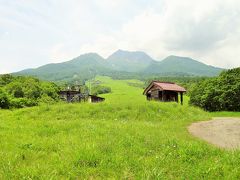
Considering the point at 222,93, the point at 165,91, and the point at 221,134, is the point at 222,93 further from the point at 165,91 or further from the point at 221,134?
the point at 221,134

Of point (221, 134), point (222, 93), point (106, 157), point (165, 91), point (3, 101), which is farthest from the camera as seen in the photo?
point (222, 93)

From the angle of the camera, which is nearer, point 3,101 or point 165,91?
point 3,101

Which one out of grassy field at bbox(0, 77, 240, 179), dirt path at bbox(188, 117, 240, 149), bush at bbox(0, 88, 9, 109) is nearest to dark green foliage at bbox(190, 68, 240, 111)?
dirt path at bbox(188, 117, 240, 149)

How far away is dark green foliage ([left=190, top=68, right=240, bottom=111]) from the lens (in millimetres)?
49969

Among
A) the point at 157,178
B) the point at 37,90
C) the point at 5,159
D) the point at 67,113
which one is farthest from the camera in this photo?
the point at 37,90

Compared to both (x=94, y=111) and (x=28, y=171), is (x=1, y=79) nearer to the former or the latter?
(x=94, y=111)

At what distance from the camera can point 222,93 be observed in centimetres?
5181

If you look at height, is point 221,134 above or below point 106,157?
below

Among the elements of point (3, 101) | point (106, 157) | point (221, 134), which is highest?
point (106, 157)

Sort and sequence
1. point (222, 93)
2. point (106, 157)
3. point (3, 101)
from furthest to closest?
point (222, 93) < point (3, 101) < point (106, 157)

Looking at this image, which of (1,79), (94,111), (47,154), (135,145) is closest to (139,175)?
(135,145)

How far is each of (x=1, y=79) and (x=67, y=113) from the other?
7500cm

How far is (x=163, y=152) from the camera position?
9906mm

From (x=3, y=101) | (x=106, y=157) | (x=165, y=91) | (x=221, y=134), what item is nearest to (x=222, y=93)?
(x=165, y=91)
